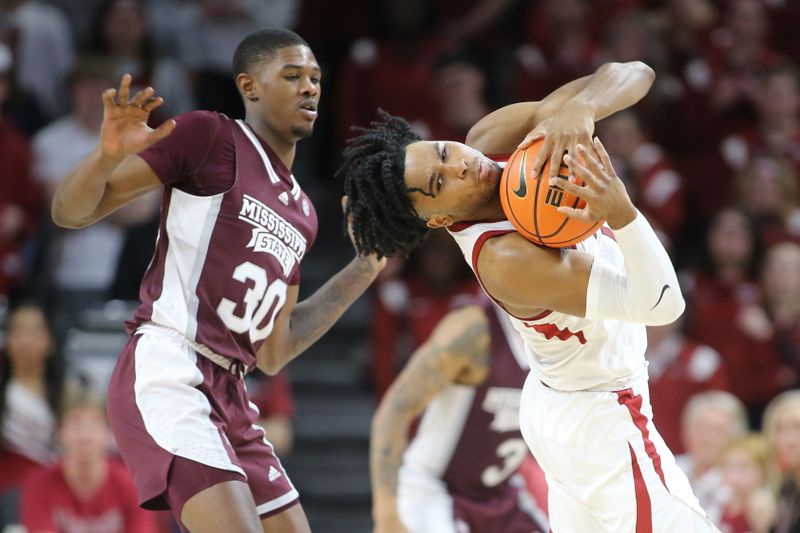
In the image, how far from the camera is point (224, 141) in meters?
4.44

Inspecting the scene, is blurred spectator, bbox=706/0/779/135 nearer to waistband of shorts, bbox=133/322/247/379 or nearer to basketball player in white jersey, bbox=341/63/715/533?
basketball player in white jersey, bbox=341/63/715/533

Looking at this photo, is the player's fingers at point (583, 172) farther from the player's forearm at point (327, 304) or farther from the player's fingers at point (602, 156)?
the player's forearm at point (327, 304)

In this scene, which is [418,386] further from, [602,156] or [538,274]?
[602,156]

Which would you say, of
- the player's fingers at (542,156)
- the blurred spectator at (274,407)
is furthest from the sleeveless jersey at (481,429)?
the blurred spectator at (274,407)

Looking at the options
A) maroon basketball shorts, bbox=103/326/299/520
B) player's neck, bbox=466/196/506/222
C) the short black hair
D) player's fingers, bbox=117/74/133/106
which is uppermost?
the short black hair

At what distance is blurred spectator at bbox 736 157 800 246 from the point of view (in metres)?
9.15

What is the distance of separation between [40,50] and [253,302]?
5684 mm

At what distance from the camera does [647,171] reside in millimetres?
9602

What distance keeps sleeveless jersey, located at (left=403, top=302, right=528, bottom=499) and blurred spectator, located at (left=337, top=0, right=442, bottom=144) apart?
4134mm

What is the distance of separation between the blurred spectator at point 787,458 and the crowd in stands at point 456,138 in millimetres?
11

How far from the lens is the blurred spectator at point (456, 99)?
30.1 ft

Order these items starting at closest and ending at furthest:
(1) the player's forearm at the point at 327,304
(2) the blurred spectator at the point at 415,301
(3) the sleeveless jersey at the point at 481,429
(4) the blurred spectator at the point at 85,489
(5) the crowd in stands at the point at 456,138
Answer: (1) the player's forearm at the point at 327,304 → (3) the sleeveless jersey at the point at 481,429 → (4) the blurred spectator at the point at 85,489 → (5) the crowd in stands at the point at 456,138 → (2) the blurred spectator at the point at 415,301

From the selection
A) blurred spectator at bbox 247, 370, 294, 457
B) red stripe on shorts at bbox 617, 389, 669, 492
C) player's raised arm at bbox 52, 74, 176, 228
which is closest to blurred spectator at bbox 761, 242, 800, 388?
blurred spectator at bbox 247, 370, 294, 457

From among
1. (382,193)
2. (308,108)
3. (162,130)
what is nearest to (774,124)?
(308,108)
